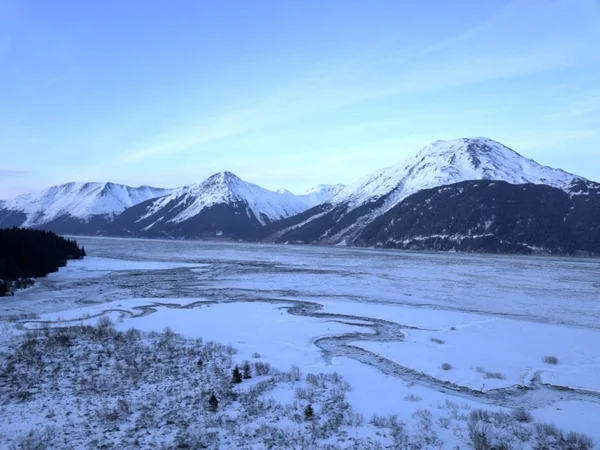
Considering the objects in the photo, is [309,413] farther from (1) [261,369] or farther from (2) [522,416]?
(2) [522,416]

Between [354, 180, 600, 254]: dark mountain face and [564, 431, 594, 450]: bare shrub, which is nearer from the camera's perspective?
[564, 431, 594, 450]: bare shrub

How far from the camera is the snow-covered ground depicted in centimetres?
1396

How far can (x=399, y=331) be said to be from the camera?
2427cm

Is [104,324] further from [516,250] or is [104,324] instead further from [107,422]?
[516,250]

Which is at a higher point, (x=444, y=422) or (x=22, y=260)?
(x=22, y=260)

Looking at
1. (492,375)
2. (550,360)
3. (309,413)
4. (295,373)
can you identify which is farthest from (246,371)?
(550,360)

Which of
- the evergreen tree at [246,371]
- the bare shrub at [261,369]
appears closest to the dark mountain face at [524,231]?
the bare shrub at [261,369]

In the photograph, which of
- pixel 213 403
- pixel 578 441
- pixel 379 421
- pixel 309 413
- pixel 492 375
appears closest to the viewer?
pixel 578 441

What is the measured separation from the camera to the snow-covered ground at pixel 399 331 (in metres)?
14.0

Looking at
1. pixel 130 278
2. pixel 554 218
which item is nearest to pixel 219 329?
pixel 130 278

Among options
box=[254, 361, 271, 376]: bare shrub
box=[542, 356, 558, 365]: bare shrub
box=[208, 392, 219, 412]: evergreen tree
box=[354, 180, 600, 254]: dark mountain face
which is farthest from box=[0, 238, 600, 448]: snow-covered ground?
box=[354, 180, 600, 254]: dark mountain face

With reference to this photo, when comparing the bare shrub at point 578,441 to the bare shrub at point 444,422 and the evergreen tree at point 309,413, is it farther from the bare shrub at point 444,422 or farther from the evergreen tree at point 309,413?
the evergreen tree at point 309,413

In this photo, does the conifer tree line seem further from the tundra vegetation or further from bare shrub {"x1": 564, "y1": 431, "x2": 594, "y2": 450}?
bare shrub {"x1": 564, "y1": 431, "x2": 594, "y2": 450}

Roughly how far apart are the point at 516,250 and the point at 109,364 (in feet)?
562
